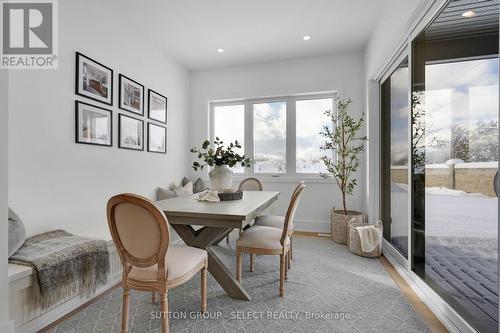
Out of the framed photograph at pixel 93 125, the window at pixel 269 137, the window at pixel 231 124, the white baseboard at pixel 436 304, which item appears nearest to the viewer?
the white baseboard at pixel 436 304

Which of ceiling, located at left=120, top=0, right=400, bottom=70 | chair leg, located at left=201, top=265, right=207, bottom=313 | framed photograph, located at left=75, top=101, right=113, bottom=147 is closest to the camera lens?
chair leg, located at left=201, top=265, right=207, bottom=313

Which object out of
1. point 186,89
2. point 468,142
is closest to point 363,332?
point 468,142

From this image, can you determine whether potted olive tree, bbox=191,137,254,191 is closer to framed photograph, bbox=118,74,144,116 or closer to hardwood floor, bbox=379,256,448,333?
framed photograph, bbox=118,74,144,116

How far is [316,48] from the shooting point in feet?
11.9

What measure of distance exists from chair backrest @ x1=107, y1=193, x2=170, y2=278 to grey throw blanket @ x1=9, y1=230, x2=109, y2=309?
56cm

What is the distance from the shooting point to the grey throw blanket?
1473 mm

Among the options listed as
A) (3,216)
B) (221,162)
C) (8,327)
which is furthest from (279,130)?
(8,327)

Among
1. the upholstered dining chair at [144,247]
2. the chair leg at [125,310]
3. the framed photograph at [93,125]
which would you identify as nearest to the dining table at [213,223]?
the upholstered dining chair at [144,247]

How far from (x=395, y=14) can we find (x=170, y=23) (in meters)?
2.53

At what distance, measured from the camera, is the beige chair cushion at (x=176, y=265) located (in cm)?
135

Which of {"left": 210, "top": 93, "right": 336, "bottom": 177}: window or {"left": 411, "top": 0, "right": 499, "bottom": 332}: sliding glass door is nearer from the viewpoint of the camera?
{"left": 411, "top": 0, "right": 499, "bottom": 332}: sliding glass door

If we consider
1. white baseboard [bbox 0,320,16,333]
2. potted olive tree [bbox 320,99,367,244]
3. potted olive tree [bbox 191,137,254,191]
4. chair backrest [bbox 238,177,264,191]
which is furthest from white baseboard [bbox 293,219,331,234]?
white baseboard [bbox 0,320,16,333]

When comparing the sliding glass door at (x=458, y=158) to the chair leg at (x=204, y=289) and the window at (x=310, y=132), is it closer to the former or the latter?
the chair leg at (x=204, y=289)

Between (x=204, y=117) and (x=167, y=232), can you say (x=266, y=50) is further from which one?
(x=167, y=232)
